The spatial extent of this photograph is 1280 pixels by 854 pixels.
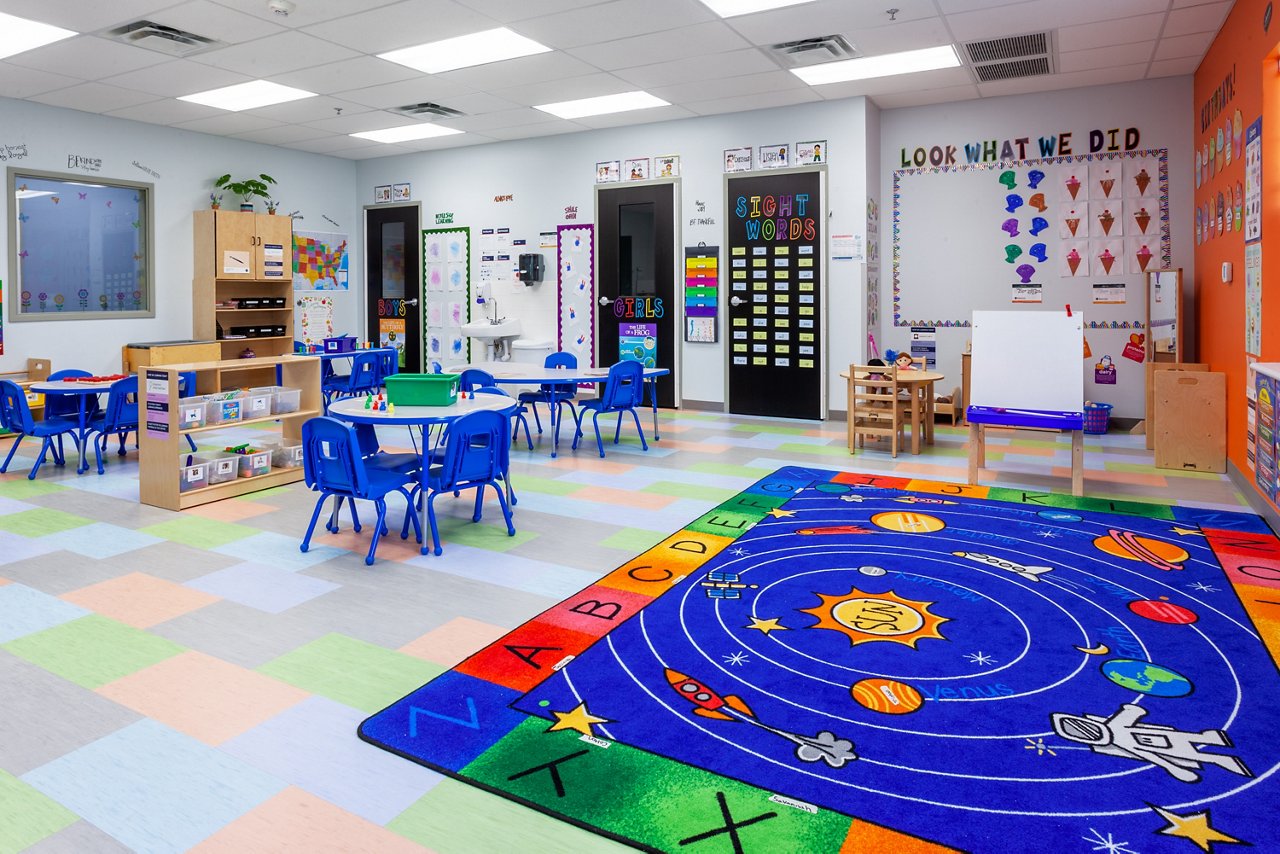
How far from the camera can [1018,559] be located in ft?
14.1

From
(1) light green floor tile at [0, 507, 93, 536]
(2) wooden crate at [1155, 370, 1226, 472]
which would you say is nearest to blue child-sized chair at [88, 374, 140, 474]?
(1) light green floor tile at [0, 507, 93, 536]

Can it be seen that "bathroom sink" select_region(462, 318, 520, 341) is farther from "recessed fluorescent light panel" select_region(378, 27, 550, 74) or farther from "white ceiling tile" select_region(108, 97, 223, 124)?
"recessed fluorescent light panel" select_region(378, 27, 550, 74)

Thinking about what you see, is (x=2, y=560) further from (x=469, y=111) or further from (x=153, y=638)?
(x=469, y=111)

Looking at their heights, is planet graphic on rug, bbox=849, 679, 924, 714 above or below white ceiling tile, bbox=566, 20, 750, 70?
below

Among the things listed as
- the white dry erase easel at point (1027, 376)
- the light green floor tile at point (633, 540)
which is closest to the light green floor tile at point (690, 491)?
the light green floor tile at point (633, 540)

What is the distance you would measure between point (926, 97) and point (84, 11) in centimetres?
704

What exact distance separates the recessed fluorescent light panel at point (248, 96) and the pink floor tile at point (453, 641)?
635cm

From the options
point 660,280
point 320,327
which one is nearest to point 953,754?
point 660,280

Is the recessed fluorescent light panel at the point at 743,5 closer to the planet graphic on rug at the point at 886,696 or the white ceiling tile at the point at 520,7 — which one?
the white ceiling tile at the point at 520,7

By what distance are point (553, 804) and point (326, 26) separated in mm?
5871

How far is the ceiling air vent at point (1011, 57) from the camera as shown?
6812 millimetres

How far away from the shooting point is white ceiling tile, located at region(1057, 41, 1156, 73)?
697 cm

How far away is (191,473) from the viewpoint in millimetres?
5613

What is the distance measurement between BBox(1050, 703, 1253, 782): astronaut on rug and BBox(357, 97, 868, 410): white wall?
6.47m
